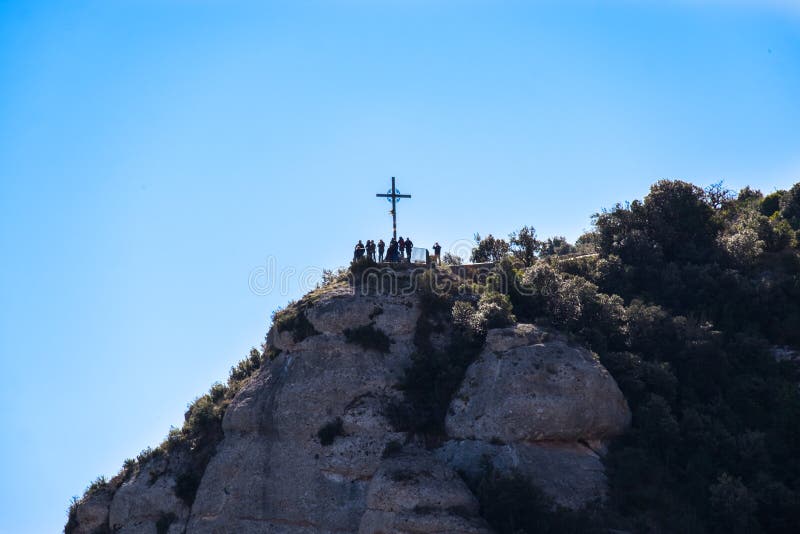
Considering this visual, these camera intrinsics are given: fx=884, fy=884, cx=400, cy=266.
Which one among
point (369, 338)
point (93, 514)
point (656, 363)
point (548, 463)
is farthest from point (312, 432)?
point (656, 363)

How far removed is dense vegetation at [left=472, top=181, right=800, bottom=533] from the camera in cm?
3234

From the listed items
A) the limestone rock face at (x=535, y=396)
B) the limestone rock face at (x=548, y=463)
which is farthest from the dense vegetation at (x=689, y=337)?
the limestone rock face at (x=535, y=396)

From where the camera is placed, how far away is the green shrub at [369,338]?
3747cm

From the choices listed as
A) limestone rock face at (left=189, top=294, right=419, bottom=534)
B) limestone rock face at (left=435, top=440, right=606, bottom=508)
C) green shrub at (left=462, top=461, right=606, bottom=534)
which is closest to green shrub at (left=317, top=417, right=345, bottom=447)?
limestone rock face at (left=189, top=294, right=419, bottom=534)

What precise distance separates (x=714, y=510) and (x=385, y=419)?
41.5ft

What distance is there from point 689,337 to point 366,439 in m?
15.5

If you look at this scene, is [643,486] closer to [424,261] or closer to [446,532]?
[446,532]

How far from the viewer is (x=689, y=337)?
39.5 meters

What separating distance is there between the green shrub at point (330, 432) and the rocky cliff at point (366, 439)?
5 cm

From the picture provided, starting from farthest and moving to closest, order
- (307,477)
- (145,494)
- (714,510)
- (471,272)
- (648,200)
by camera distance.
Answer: (648,200)
(471,272)
(145,494)
(307,477)
(714,510)

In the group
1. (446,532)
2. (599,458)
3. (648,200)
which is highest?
(648,200)

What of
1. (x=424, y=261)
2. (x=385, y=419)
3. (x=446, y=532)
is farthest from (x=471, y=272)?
(x=446, y=532)

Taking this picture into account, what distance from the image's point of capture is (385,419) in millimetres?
35062

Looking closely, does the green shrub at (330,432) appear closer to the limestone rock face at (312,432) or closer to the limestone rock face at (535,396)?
the limestone rock face at (312,432)
